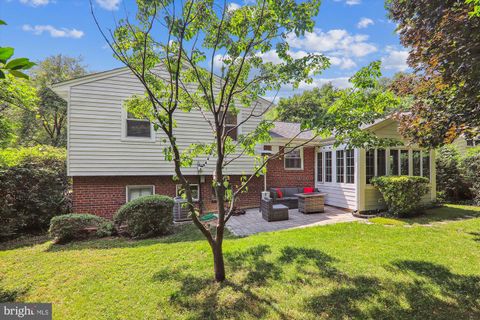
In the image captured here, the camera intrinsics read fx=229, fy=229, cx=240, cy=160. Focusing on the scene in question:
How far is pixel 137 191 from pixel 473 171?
15.0 metres

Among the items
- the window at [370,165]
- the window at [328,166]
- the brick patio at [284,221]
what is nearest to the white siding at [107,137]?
the brick patio at [284,221]

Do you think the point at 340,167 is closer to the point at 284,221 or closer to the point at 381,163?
the point at 381,163

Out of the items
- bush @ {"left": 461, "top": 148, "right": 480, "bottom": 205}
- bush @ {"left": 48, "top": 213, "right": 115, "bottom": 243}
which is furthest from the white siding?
bush @ {"left": 461, "top": 148, "right": 480, "bottom": 205}

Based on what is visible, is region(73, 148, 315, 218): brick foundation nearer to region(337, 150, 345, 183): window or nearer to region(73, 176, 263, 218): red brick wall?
region(73, 176, 263, 218): red brick wall

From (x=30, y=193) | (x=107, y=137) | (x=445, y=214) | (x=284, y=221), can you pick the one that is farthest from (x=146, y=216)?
(x=445, y=214)

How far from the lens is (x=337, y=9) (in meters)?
4.65

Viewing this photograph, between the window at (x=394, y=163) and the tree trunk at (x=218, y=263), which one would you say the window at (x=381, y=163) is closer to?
the window at (x=394, y=163)

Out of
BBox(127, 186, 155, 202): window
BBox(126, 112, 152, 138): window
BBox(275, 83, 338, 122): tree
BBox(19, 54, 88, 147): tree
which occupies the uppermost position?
BBox(19, 54, 88, 147): tree

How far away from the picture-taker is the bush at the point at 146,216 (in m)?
6.36

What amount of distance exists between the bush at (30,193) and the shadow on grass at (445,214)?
1198 centimetres

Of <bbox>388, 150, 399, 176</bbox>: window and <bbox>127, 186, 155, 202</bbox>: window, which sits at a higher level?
<bbox>388, 150, 399, 176</bbox>: window

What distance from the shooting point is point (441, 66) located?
4.46 metres

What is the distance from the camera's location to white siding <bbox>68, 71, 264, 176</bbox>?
26.1ft

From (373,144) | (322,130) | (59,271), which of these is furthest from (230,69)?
(59,271)
